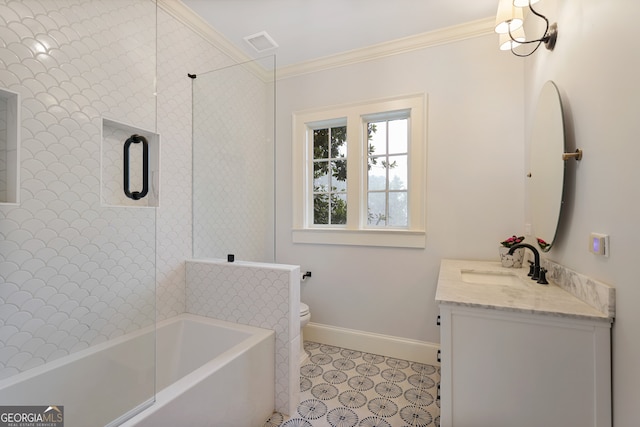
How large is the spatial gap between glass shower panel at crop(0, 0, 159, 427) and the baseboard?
4.67ft

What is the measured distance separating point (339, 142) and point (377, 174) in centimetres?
50

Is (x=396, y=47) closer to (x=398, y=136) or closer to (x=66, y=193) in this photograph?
(x=398, y=136)

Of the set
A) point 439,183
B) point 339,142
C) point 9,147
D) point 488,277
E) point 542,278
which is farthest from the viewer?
point 339,142

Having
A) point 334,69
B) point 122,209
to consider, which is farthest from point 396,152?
point 122,209

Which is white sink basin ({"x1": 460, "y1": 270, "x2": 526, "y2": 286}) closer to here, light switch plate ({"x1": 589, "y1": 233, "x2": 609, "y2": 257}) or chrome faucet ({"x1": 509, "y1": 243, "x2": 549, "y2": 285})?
chrome faucet ({"x1": 509, "y1": 243, "x2": 549, "y2": 285})

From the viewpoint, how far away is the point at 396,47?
2.34 meters

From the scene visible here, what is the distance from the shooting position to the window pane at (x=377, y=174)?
8.16 ft

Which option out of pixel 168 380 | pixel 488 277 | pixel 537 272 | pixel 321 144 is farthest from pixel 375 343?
pixel 321 144

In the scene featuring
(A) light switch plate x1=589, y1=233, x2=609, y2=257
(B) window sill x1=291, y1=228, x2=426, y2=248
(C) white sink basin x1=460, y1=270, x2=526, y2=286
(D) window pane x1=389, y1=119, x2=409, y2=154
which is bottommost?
(C) white sink basin x1=460, y1=270, x2=526, y2=286

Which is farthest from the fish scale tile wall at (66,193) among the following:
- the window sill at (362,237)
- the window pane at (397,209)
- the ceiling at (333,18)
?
the window pane at (397,209)

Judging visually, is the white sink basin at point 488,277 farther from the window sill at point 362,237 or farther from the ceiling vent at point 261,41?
the ceiling vent at point 261,41

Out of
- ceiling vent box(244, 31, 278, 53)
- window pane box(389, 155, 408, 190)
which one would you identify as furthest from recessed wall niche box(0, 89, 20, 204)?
window pane box(389, 155, 408, 190)

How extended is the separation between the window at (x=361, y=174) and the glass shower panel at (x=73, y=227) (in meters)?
1.43

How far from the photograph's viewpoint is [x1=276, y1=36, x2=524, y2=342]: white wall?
2068 millimetres
